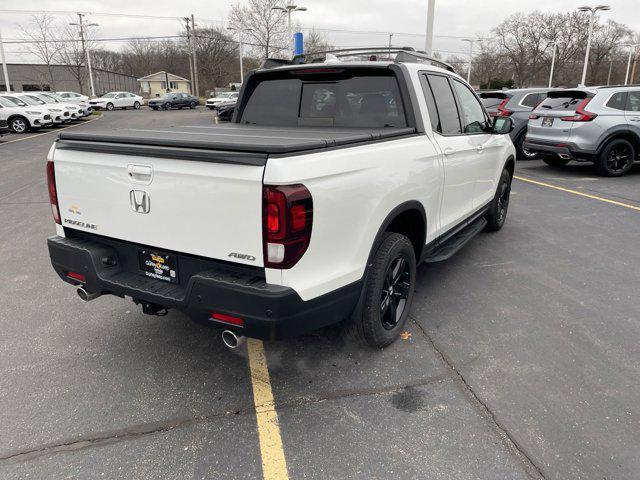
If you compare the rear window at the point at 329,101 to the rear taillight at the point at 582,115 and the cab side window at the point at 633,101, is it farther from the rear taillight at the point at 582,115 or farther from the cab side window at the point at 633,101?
the cab side window at the point at 633,101

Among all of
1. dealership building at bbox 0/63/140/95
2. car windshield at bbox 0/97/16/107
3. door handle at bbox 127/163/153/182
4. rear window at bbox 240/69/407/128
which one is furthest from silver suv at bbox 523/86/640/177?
dealership building at bbox 0/63/140/95

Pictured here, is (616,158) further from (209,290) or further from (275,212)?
(209,290)

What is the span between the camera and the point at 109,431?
2.58 m

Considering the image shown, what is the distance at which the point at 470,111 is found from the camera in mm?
4836

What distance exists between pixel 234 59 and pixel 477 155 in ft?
231

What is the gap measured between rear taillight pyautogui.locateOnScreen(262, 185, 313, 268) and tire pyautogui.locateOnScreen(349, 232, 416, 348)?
0.68m

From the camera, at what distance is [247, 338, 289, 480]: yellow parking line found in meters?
2.33

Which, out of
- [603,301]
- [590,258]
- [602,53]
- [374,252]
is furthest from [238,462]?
[602,53]

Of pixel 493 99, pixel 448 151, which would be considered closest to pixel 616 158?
pixel 493 99

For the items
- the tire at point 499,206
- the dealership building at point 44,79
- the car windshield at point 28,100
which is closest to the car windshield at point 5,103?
the car windshield at point 28,100

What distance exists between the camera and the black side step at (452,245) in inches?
156

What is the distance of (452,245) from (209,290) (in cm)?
257

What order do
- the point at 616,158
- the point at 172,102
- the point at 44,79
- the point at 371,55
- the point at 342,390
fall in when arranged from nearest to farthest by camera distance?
the point at 342,390 < the point at 371,55 < the point at 616,158 < the point at 172,102 < the point at 44,79

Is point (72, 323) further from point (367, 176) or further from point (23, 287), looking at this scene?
point (367, 176)
